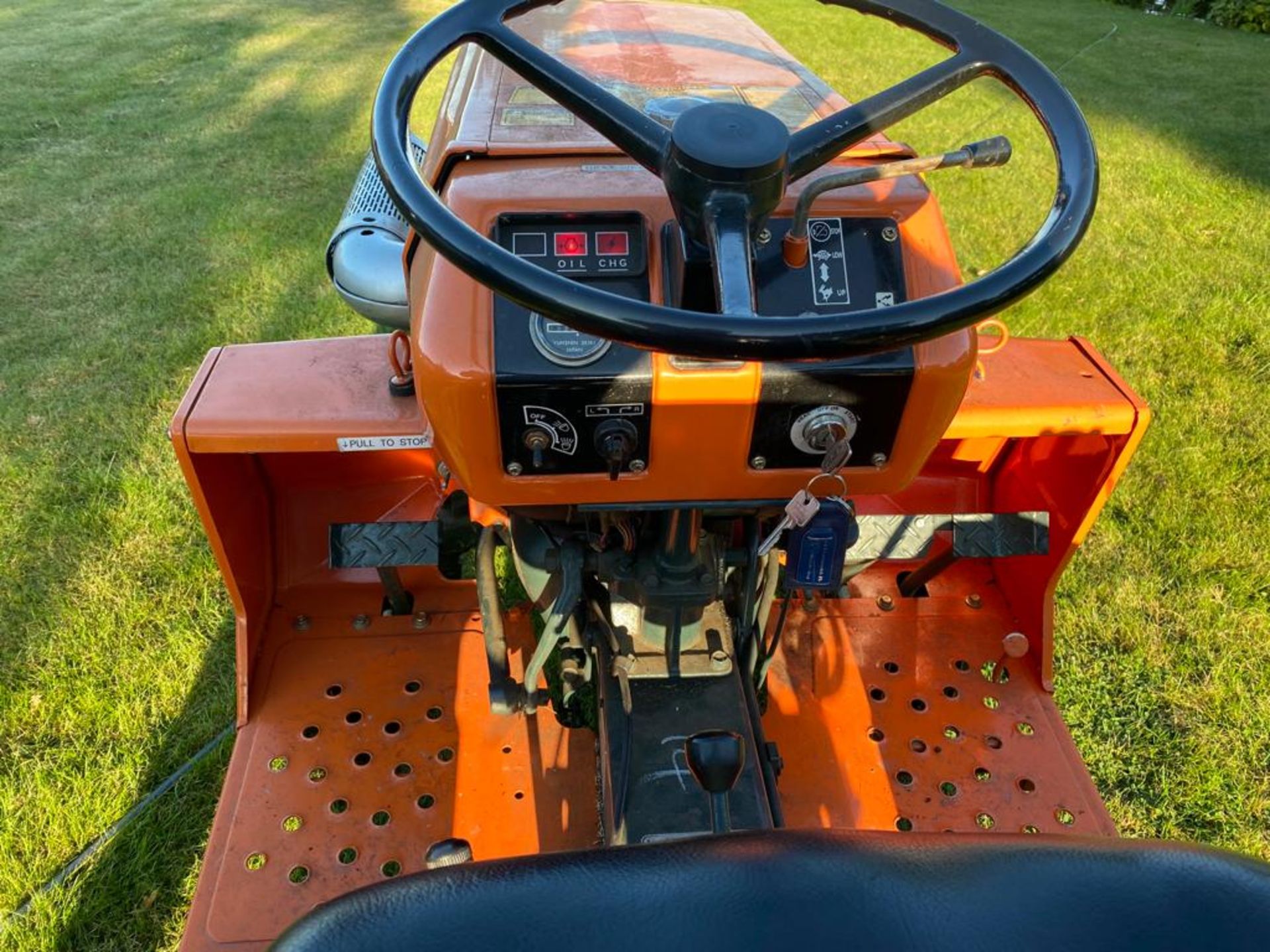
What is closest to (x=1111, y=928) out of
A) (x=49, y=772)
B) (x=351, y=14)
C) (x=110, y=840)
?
(x=110, y=840)

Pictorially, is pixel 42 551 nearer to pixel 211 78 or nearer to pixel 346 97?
pixel 346 97

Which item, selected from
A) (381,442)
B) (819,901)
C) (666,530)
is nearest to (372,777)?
(381,442)

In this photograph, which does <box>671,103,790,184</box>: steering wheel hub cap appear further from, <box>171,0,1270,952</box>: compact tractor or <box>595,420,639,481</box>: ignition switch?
<box>595,420,639,481</box>: ignition switch

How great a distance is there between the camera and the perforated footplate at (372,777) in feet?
4.80

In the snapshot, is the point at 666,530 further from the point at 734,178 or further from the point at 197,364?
the point at 197,364

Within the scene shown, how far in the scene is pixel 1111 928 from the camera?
2.16ft

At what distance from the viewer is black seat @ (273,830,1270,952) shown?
0.65 meters

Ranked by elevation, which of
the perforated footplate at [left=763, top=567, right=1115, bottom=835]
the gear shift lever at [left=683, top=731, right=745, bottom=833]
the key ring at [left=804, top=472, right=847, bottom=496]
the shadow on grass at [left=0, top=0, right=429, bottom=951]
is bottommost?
the shadow on grass at [left=0, top=0, right=429, bottom=951]

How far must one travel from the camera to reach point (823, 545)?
3.67 feet

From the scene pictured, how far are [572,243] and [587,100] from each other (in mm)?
158

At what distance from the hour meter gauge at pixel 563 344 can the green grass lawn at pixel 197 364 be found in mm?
1412

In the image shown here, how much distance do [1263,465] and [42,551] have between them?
3591 millimetres

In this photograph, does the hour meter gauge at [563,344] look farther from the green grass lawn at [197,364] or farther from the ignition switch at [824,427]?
the green grass lawn at [197,364]

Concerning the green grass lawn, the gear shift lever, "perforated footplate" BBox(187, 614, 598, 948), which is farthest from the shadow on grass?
the gear shift lever
